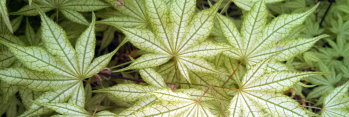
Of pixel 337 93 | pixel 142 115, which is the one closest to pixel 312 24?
pixel 337 93

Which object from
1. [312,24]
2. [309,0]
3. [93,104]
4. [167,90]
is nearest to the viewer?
[167,90]

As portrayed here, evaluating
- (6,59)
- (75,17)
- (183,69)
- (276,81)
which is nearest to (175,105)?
(183,69)

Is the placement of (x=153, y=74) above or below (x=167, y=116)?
above

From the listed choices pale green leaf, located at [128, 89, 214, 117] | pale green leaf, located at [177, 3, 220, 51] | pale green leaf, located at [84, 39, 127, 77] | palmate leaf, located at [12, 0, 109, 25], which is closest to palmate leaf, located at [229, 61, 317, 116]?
pale green leaf, located at [128, 89, 214, 117]

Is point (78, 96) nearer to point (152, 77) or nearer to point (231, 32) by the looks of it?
point (152, 77)

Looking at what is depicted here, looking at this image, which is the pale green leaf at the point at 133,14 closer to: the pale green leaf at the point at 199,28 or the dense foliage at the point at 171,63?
the dense foliage at the point at 171,63

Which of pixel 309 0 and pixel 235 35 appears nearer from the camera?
pixel 235 35

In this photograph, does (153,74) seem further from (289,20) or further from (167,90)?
(289,20)
